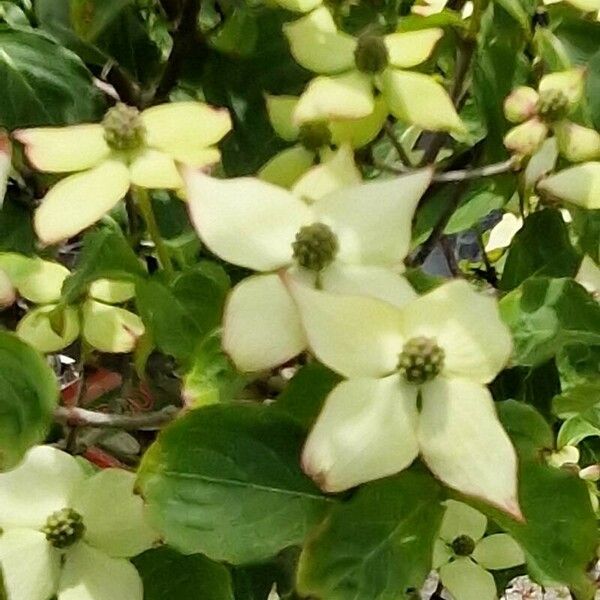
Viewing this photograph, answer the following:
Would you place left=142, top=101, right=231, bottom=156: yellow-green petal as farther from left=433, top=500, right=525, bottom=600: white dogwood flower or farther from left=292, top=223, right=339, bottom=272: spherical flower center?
left=433, top=500, right=525, bottom=600: white dogwood flower

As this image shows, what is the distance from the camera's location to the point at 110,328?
49cm

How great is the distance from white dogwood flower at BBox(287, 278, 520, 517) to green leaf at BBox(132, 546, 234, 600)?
0.08 metres

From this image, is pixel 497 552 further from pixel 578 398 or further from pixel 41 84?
pixel 41 84

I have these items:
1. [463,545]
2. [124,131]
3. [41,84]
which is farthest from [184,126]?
[463,545]

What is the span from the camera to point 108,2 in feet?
1.62

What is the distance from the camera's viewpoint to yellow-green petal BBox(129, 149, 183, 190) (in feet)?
1.38

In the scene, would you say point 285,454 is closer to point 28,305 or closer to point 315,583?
point 315,583

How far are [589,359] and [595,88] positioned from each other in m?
0.13

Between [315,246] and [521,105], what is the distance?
16 cm

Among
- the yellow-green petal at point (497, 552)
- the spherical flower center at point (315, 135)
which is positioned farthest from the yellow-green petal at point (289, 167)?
the yellow-green petal at point (497, 552)

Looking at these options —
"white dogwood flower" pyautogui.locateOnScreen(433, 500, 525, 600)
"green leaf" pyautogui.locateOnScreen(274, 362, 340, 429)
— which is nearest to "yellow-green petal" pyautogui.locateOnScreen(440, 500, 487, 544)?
"white dogwood flower" pyautogui.locateOnScreen(433, 500, 525, 600)

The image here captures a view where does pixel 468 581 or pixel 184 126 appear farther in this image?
pixel 468 581

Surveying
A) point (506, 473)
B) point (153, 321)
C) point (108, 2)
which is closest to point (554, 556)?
point (506, 473)

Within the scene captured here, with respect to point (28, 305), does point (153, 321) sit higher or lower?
higher
